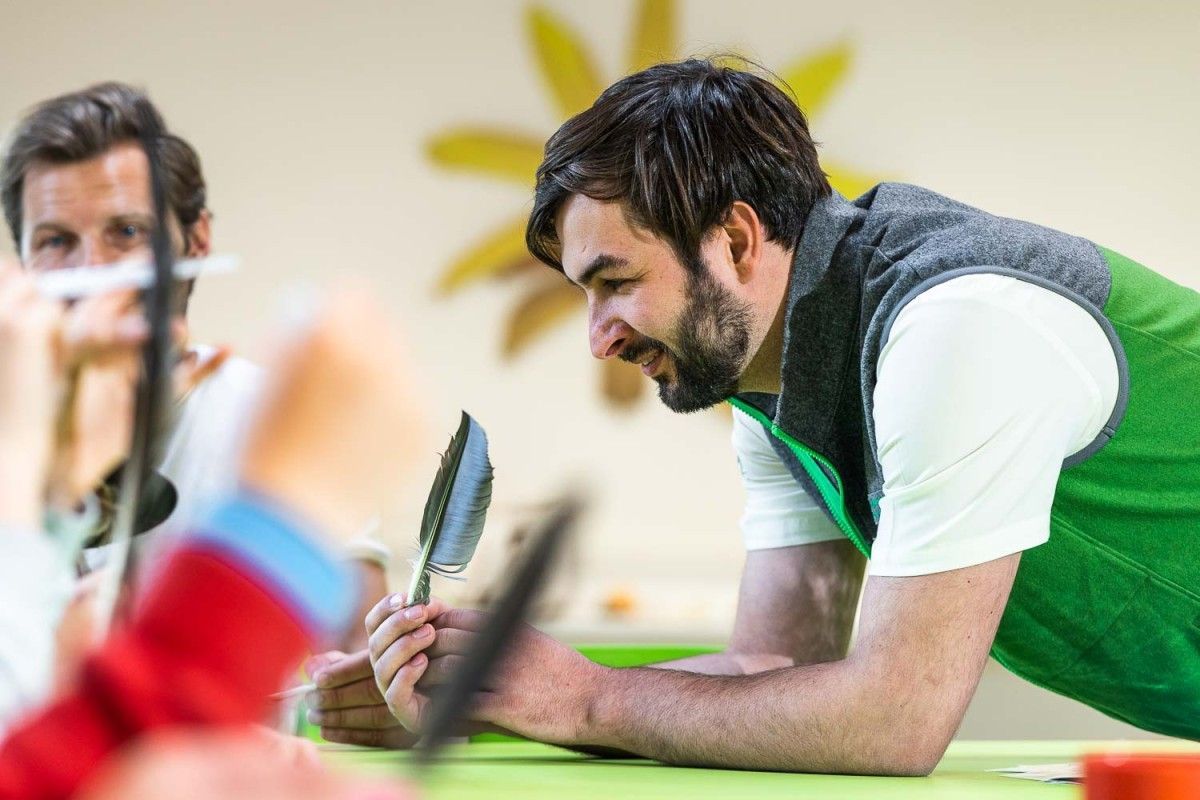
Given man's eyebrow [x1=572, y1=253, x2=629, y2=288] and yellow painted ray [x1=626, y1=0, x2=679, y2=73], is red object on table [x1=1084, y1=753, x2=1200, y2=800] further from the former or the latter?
yellow painted ray [x1=626, y1=0, x2=679, y2=73]

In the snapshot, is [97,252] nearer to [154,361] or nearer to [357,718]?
[357,718]

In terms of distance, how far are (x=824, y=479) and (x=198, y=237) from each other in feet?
3.08

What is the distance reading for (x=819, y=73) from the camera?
3584mm

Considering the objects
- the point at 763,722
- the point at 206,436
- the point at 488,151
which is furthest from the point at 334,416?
the point at 488,151

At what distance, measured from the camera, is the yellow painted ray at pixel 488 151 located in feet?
11.1

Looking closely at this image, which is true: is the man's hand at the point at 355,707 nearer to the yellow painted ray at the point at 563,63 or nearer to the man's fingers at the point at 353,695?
the man's fingers at the point at 353,695

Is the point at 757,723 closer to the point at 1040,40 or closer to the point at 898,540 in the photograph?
the point at 898,540

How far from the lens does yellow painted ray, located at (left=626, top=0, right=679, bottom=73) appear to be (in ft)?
11.4

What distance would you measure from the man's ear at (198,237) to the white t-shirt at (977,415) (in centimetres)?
97

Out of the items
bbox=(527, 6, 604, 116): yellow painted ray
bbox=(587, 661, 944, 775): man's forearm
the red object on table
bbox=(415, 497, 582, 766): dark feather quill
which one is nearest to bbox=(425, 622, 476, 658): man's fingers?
bbox=(587, 661, 944, 775): man's forearm

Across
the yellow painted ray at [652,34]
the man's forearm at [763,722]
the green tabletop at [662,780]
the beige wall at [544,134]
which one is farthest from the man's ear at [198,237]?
the yellow painted ray at [652,34]

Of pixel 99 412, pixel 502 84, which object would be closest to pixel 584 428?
pixel 502 84

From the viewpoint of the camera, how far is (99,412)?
0.54 meters

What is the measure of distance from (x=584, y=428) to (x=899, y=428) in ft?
7.55
